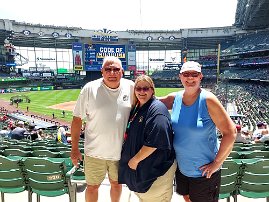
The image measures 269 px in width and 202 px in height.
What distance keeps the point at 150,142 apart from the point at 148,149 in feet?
0.27

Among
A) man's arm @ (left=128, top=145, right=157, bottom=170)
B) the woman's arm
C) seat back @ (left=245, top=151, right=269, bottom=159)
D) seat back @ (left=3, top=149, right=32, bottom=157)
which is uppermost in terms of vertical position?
the woman's arm

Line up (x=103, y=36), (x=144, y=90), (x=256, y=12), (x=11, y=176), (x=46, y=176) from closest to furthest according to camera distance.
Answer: (x=144, y=90) → (x=46, y=176) → (x=11, y=176) → (x=256, y=12) → (x=103, y=36)

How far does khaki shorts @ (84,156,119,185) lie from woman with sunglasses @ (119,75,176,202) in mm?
402

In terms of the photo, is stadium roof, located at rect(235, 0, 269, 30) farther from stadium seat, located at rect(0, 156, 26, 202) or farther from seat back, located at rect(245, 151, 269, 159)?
stadium seat, located at rect(0, 156, 26, 202)

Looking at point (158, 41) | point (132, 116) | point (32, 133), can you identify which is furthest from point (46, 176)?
point (158, 41)

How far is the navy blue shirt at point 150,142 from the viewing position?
9.96 ft

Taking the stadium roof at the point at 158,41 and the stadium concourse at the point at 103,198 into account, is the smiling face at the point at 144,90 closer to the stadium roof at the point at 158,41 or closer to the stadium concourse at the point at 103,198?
the stadium concourse at the point at 103,198

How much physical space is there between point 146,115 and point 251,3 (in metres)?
50.5

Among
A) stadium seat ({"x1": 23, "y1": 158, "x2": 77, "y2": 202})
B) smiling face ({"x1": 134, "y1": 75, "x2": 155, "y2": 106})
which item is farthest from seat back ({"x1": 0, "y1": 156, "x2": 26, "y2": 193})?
smiling face ({"x1": 134, "y1": 75, "x2": 155, "y2": 106})

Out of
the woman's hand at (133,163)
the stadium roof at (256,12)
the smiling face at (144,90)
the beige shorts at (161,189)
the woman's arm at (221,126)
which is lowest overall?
the beige shorts at (161,189)

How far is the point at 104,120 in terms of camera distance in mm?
3578

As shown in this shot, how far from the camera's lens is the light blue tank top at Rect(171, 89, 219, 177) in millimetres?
3027

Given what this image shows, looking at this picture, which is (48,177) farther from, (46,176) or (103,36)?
(103,36)

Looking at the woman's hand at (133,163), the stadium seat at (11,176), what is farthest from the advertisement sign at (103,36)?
the woman's hand at (133,163)
